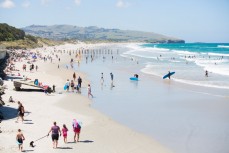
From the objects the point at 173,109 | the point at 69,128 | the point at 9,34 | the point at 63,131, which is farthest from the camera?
the point at 9,34

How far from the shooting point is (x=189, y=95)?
26688 mm

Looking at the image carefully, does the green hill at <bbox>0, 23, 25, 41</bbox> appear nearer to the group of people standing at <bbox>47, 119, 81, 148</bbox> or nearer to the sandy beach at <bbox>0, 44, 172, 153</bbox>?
the sandy beach at <bbox>0, 44, 172, 153</bbox>

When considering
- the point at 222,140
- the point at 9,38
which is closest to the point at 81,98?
the point at 222,140

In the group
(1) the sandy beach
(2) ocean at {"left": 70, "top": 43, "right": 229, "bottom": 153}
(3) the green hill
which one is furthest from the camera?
(3) the green hill

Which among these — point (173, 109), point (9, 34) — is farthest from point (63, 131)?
point (9, 34)

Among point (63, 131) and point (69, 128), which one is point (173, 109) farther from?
point (63, 131)

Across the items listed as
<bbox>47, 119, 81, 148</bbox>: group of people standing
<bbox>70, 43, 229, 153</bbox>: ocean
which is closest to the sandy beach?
<bbox>47, 119, 81, 148</bbox>: group of people standing

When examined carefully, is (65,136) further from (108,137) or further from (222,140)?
(222,140)

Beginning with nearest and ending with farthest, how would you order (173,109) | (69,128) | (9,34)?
(69,128), (173,109), (9,34)

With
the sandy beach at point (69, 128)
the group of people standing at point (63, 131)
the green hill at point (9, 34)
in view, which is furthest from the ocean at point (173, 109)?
the green hill at point (9, 34)

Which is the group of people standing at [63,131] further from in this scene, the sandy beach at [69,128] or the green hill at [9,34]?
the green hill at [9,34]

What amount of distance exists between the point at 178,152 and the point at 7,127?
7.99 metres

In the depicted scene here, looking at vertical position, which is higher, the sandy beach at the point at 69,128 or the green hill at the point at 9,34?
the green hill at the point at 9,34

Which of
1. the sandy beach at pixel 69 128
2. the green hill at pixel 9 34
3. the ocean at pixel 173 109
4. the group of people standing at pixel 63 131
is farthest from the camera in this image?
the green hill at pixel 9 34
